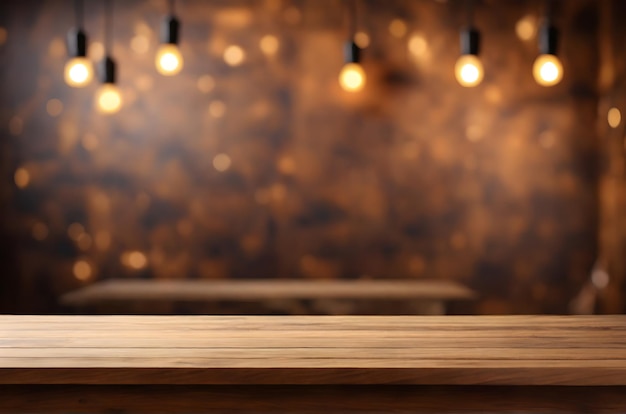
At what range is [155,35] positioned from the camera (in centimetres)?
483

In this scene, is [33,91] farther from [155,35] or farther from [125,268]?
[125,268]

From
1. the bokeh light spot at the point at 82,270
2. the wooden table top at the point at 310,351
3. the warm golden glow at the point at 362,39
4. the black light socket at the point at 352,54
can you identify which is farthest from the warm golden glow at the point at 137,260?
the wooden table top at the point at 310,351

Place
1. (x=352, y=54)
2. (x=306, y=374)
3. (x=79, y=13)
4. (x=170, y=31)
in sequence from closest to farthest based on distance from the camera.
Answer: (x=306, y=374), (x=170, y=31), (x=352, y=54), (x=79, y=13)

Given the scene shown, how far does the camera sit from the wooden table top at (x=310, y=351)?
1.49 metres

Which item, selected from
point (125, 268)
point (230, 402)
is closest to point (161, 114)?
point (125, 268)

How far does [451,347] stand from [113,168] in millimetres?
3738

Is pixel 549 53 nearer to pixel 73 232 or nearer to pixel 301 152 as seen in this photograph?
pixel 301 152

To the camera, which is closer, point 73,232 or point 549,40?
point 549,40

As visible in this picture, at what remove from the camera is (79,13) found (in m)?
4.79

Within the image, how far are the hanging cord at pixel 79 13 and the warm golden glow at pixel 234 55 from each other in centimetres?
109

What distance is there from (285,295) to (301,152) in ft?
4.12

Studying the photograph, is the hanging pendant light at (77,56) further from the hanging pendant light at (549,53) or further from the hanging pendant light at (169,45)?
the hanging pendant light at (549,53)

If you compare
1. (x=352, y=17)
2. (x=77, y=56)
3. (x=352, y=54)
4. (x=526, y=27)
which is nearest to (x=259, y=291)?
(x=352, y=54)

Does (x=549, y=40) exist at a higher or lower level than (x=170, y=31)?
lower
